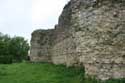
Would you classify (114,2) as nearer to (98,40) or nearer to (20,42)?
(98,40)

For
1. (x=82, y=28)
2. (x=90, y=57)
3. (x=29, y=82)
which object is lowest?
(x=29, y=82)

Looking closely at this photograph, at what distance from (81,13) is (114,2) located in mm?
1264

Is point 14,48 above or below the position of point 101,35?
above

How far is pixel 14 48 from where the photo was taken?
5181cm

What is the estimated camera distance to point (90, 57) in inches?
428

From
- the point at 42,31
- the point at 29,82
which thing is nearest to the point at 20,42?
the point at 42,31

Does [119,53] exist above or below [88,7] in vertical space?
below

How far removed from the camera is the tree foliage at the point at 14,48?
44.4 metres

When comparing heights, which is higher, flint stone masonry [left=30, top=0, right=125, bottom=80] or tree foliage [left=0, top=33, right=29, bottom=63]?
tree foliage [left=0, top=33, right=29, bottom=63]

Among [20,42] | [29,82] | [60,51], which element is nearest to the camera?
[29,82]

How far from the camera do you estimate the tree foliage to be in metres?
44.4

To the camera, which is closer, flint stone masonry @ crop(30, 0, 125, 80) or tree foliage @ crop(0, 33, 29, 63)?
flint stone masonry @ crop(30, 0, 125, 80)

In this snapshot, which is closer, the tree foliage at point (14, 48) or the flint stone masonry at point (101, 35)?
the flint stone masonry at point (101, 35)

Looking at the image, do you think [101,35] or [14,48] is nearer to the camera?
[101,35]
